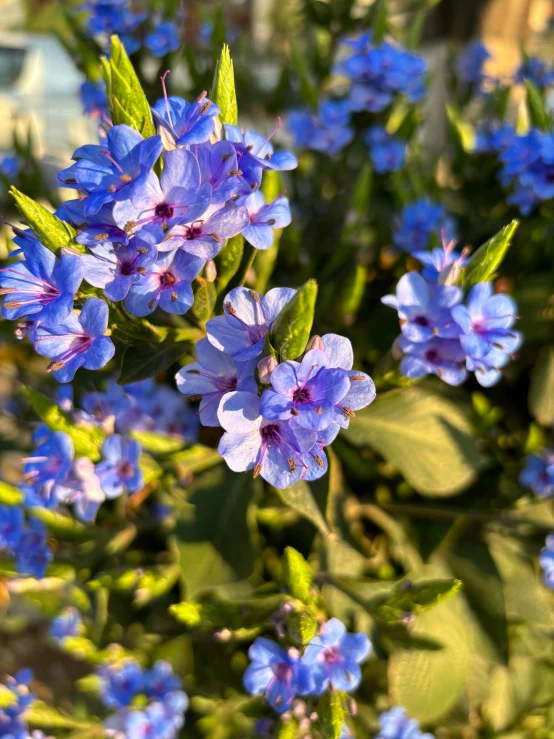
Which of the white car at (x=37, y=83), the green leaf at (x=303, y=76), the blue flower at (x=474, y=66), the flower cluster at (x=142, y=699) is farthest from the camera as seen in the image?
the white car at (x=37, y=83)

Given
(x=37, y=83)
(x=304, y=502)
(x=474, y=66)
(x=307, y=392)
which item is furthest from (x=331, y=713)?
(x=37, y=83)

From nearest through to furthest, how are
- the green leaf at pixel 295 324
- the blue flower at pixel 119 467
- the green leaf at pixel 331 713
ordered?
the green leaf at pixel 295 324, the green leaf at pixel 331 713, the blue flower at pixel 119 467

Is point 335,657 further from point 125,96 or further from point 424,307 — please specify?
point 125,96

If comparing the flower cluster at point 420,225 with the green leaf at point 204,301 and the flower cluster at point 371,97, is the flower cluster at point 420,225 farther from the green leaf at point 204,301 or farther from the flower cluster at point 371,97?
the green leaf at point 204,301

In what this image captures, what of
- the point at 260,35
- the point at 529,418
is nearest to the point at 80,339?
the point at 529,418

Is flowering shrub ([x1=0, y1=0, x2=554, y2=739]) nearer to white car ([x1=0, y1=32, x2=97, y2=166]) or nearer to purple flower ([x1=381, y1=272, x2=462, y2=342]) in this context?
purple flower ([x1=381, y1=272, x2=462, y2=342])

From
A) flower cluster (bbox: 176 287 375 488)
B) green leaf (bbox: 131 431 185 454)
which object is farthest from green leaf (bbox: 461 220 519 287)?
green leaf (bbox: 131 431 185 454)

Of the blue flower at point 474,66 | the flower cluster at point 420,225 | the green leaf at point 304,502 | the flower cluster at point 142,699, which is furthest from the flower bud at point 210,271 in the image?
the blue flower at point 474,66
